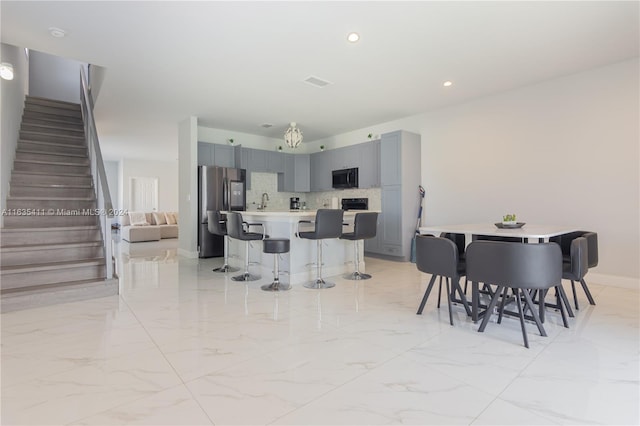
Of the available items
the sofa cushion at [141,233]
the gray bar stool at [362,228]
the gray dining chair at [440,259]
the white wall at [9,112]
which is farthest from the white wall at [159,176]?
the gray dining chair at [440,259]

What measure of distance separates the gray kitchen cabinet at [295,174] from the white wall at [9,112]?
15.7ft

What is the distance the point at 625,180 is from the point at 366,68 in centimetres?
342

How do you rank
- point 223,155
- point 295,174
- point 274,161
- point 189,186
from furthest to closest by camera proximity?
point 295,174
point 274,161
point 223,155
point 189,186

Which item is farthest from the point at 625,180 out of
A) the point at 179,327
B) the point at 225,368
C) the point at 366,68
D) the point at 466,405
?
the point at 179,327

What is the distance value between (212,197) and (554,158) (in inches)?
223

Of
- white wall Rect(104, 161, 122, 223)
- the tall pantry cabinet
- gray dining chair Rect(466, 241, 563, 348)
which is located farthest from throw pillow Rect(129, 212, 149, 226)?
gray dining chair Rect(466, 241, 563, 348)

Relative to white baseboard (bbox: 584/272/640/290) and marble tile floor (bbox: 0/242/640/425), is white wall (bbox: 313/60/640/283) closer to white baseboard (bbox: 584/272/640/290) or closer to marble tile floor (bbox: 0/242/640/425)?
white baseboard (bbox: 584/272/640/290)

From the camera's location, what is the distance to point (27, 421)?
1518mm

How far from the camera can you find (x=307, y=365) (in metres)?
2.05

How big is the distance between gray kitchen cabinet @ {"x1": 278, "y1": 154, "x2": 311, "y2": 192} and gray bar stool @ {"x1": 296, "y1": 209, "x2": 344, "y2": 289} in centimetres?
399

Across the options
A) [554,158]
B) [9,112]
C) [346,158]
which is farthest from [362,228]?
[9,112]

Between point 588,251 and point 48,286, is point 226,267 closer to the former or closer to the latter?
point 48,286

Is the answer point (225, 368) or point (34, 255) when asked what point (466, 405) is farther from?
point (34, 255)

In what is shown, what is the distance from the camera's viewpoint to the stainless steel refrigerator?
6215mm
